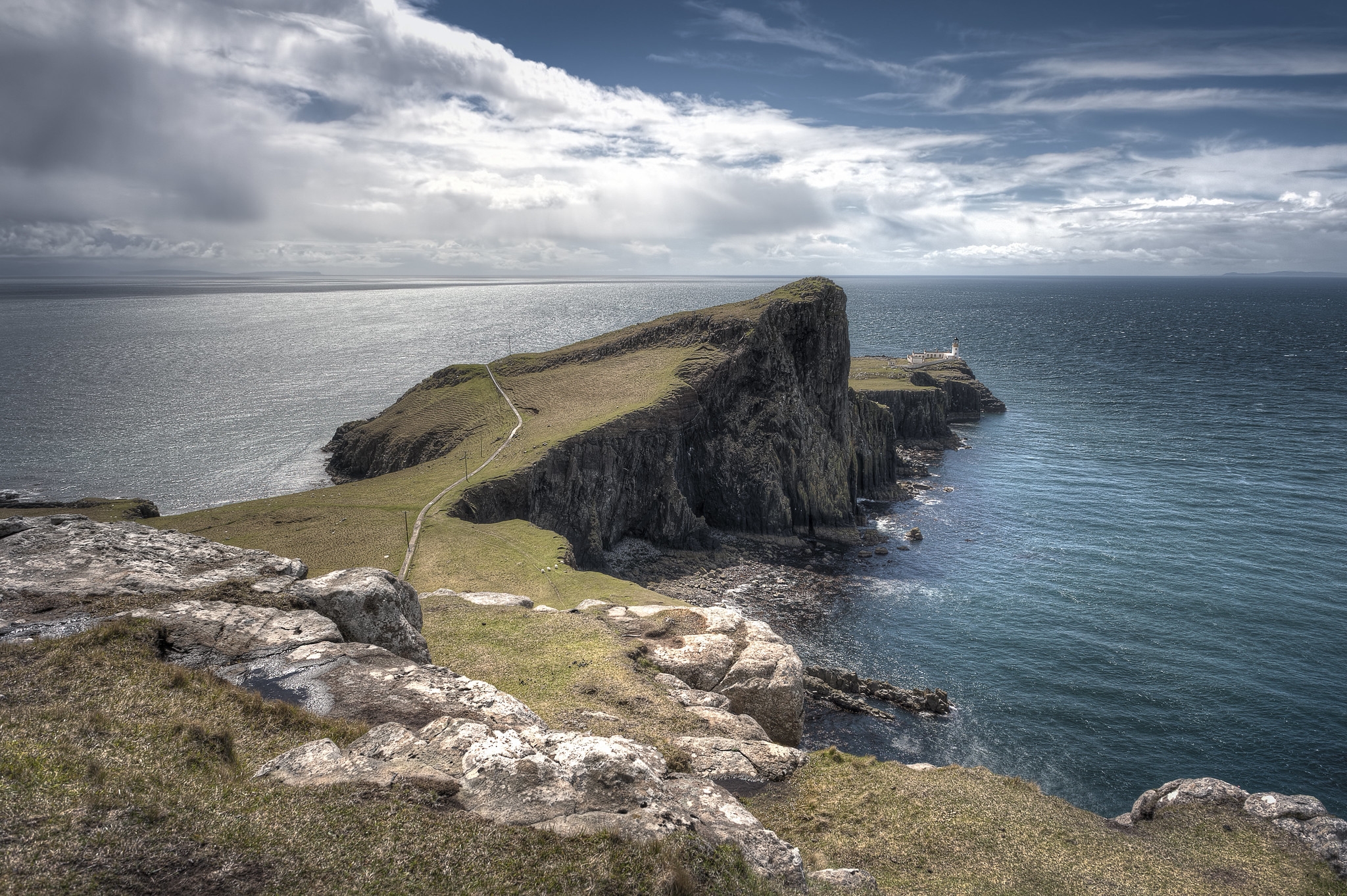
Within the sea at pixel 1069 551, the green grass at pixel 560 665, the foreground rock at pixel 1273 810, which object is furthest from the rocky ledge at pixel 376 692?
the sea at pixel 1069 551

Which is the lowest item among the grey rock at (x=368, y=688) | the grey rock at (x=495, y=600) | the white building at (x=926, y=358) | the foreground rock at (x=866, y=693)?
the foreground rock at (x=866, y=693)

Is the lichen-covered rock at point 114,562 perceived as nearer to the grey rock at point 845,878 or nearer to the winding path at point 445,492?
the winding path at point 445,492

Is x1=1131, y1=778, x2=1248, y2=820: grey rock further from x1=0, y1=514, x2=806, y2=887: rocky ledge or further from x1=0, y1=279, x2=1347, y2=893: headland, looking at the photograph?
x1=0, y1=514, x2=806, y2=887: rocky ledge

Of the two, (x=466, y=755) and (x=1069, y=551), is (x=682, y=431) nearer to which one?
(x=1069, y=551)

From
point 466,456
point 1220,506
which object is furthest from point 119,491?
point 1220,506

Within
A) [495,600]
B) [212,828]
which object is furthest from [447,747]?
[495,600]
